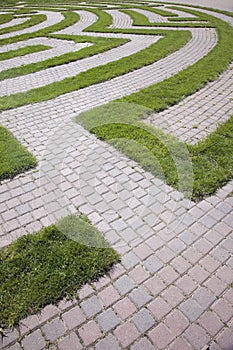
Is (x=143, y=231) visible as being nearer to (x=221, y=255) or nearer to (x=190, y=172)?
(x=221, y=255)

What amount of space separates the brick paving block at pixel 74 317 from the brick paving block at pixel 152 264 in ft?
2.91

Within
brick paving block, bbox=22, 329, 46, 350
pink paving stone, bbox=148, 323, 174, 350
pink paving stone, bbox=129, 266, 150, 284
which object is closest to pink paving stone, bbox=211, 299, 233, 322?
pink paving stone, bbox=148, 323, 174, 350

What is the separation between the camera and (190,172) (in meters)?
4.79

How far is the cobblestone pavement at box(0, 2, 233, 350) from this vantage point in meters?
2.86

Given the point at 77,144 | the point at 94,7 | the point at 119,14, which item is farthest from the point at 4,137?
the point at 94,7

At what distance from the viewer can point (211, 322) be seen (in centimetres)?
291

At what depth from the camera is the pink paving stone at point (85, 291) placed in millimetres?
3165

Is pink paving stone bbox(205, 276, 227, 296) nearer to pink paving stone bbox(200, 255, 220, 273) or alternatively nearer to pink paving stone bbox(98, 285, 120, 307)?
pink paving stone bbox(200, 255, 220, 273)

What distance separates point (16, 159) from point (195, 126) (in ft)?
11.5

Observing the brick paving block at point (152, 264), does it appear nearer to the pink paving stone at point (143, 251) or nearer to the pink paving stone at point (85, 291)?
the pink paving stone at point (143, 251)

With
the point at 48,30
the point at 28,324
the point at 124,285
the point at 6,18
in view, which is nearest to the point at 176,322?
the point at 124,285

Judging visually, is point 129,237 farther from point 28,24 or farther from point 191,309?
point 28,24

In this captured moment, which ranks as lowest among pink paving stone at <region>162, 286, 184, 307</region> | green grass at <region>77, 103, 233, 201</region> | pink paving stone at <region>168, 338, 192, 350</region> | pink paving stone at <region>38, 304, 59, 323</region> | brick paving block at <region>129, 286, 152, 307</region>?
pink paving stone at <region>168, 338, 192, 350</region>

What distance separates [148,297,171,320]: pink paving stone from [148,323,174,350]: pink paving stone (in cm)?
10
